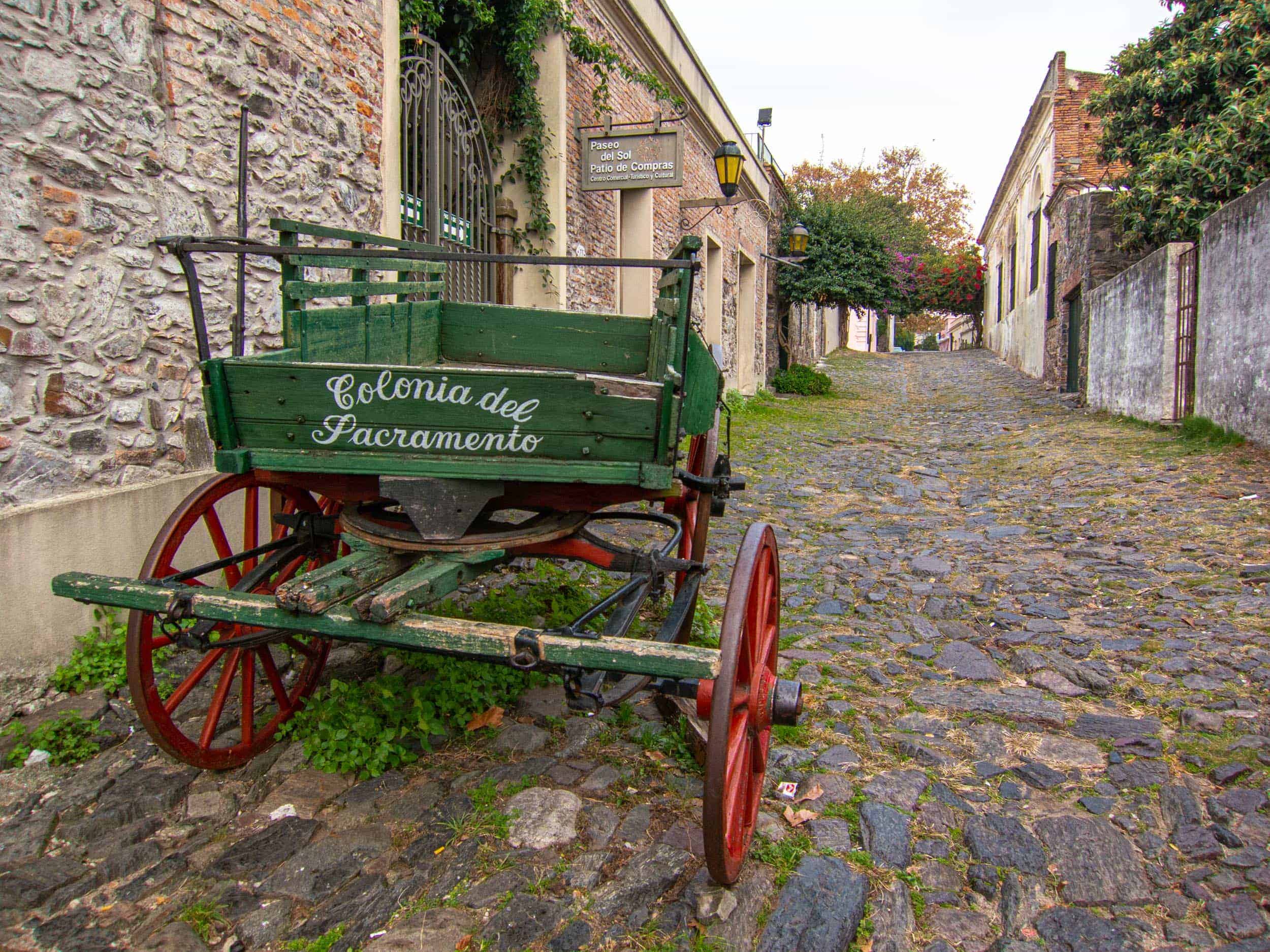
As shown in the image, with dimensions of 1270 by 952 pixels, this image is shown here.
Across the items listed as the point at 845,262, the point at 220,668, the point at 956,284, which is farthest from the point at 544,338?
the point at 956,284

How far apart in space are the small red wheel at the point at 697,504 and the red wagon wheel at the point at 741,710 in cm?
91

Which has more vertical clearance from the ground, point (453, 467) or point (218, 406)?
point (218, 406)

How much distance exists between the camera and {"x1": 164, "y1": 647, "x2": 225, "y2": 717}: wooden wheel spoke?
8.91 ft

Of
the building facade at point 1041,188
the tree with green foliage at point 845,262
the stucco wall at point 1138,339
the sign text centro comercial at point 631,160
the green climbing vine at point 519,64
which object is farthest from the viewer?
the tree with green foliage at point 845,262

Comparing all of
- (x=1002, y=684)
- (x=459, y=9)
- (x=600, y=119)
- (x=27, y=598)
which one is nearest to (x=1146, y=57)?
(x=600, y=119)

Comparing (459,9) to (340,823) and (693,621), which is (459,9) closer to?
(693,621)

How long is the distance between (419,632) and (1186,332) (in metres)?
9.43

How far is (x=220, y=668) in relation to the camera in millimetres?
3797

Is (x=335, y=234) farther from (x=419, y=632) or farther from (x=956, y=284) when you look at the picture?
(x=956, y=284)

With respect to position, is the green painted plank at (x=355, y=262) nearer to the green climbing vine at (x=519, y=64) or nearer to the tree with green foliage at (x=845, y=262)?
the green climbing vine at (x=519, y=64)

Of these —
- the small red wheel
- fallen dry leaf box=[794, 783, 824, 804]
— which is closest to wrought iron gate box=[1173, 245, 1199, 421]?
the small red wheel

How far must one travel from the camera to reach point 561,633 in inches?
89.8

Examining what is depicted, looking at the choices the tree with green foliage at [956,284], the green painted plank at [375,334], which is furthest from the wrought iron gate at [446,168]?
the tree with green foliage at [956,284]

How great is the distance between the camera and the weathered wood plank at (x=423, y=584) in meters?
2.21
